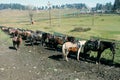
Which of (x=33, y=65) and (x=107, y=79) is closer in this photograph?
(x=107, y=79)

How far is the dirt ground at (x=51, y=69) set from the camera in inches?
613

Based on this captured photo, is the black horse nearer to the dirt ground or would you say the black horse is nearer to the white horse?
the white horse

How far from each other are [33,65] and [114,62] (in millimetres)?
5992

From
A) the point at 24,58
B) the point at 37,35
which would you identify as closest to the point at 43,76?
the point at 24,58

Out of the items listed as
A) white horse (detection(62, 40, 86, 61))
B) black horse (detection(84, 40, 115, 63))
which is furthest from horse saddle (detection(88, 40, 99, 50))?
white horse (detection(62, 40, 86, 61))

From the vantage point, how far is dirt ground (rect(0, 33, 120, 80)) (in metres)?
15.6

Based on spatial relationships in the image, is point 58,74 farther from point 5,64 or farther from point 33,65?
point 5,64

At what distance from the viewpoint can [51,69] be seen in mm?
17562

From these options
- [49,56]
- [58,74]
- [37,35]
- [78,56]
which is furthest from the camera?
[37,35]

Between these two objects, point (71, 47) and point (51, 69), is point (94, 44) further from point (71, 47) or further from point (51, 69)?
point (51, 69)

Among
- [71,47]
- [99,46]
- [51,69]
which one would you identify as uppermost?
[99,46]

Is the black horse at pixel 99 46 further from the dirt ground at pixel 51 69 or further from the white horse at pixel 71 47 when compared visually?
the dirt ground at pixel 51 69

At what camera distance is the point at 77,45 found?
21.0 meters

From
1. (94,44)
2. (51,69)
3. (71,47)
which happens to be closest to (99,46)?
(94,44)
